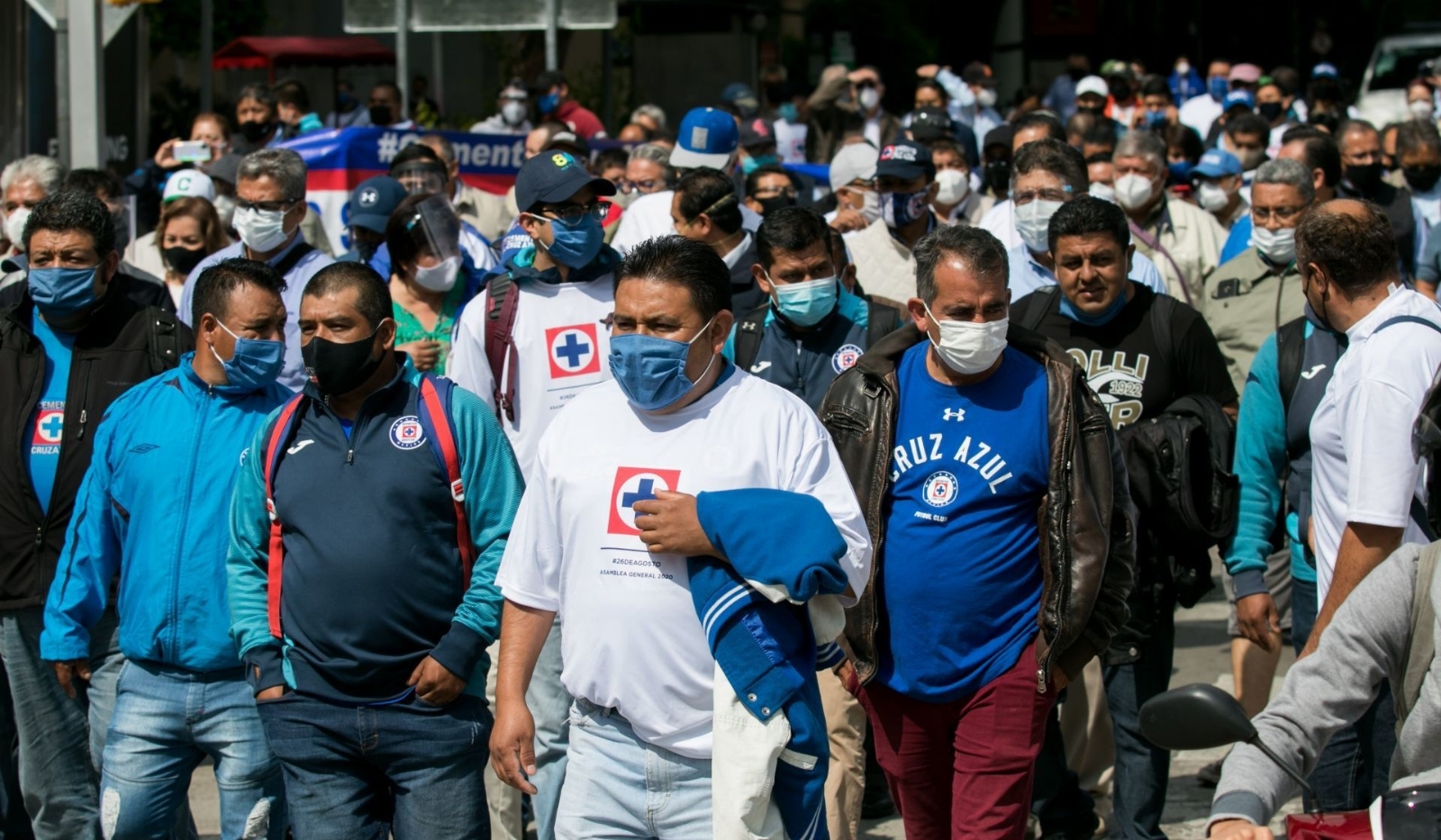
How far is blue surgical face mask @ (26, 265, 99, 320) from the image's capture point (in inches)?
236

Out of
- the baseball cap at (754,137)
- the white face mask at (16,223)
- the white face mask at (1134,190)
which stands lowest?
the white face mask at (16,223)

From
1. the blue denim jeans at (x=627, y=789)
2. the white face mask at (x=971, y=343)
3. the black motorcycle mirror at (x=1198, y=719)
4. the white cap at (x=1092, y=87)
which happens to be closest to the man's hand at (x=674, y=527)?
the blue denim jeans at (x=627, y=789)

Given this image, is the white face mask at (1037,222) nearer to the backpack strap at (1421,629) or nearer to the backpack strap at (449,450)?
the backpack strap at (449,450)

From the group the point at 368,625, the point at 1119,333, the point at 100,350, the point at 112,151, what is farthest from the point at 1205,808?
the point at 112,151

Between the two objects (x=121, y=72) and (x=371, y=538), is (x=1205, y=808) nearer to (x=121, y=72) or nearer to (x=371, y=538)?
(x=371, y=538)

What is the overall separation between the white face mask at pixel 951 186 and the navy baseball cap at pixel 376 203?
3012 millimetres

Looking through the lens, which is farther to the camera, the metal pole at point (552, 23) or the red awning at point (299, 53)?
the red awning at point (299, 53)

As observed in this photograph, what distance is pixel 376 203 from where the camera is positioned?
324 inches

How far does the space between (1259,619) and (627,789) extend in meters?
2.28

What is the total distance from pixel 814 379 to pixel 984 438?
1294 millimetres

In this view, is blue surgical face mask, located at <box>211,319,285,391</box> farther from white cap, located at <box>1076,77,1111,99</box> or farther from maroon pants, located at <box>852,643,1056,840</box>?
white cap, located at <box>1076,77,1111,99</box>

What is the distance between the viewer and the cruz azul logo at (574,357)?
6.21m

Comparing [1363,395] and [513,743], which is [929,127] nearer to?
[1363,395]

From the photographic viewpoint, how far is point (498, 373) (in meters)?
6.25
